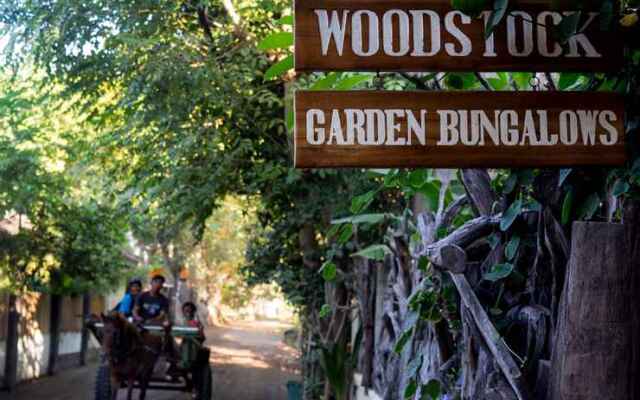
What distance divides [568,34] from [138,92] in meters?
9.11

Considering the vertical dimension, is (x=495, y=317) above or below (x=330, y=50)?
below

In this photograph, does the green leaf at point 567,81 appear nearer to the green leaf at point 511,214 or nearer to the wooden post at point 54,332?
the green leaf at point 511,214

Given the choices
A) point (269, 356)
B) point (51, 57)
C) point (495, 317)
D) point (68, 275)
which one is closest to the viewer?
point (495, 317)

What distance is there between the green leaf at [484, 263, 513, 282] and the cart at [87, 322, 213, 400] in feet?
34.1

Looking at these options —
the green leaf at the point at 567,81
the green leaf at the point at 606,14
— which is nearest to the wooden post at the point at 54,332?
the green leaf at the point at 567,81

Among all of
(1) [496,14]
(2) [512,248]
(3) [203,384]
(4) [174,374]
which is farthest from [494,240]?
(3) [203,384]

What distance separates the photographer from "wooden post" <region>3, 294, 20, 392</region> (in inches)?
792

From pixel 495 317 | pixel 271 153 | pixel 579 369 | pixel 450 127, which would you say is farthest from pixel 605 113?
pixel 271 153

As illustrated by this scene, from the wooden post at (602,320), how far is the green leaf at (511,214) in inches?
25.2

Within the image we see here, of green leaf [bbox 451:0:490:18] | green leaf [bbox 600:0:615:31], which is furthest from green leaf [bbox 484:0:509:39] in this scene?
green leaf [bbox 600:0:615:31]

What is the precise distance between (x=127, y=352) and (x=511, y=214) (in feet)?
34.4

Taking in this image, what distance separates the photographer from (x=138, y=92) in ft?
40.1

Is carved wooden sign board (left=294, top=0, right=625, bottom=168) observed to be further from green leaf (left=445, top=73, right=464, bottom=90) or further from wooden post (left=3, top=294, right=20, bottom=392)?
wooden post (left=3, top=294, right=20, bottom=392)

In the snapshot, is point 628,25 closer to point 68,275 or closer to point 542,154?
point 542,154
